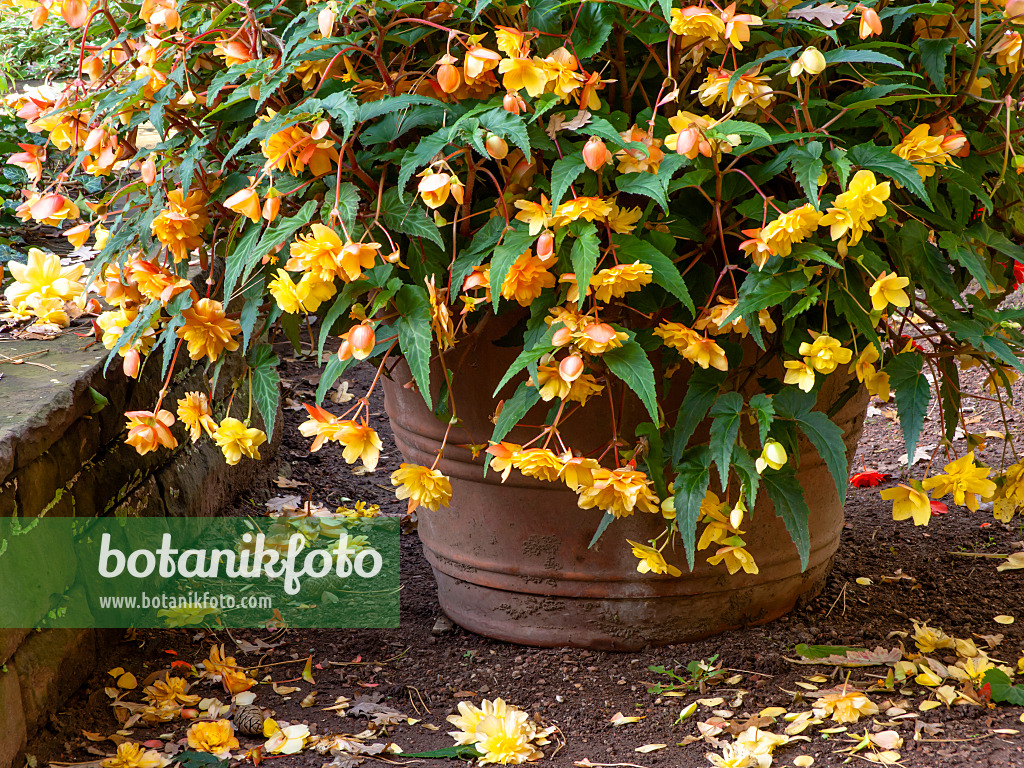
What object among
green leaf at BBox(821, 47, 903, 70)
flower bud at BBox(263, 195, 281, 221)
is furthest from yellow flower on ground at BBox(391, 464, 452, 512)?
green leaf at BBox(821, 47, 903, 70)

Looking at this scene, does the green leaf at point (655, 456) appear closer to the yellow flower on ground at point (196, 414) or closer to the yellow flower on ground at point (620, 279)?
the yellow flower on ground at point (620, 279)

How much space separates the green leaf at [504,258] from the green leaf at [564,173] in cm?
6

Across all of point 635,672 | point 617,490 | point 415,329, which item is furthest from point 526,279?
point 635,672

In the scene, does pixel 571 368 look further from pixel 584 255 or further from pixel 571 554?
pixel 571 554

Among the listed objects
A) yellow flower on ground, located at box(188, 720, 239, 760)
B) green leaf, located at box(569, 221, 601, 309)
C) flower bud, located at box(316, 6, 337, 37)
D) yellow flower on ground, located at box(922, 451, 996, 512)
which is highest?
flower bud, located at box(316, 6, 337, 37)

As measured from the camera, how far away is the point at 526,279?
1.05 metres

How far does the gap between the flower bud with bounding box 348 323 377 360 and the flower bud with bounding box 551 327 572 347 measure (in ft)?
0.68

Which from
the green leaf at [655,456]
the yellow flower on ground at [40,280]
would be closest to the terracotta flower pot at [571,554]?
the green leaf at [655,456]

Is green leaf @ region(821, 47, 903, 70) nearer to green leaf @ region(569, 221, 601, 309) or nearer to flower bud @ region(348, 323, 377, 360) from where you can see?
green leaf @ region(569, 221, 601, 309)

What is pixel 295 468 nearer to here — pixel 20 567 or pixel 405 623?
pixel 405 623

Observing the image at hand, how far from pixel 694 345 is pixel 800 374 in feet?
0.42

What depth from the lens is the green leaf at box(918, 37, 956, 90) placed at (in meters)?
1.10

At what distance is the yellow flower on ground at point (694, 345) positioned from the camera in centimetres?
109

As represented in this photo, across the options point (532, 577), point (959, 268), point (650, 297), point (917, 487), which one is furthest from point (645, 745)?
point (959, 268)
